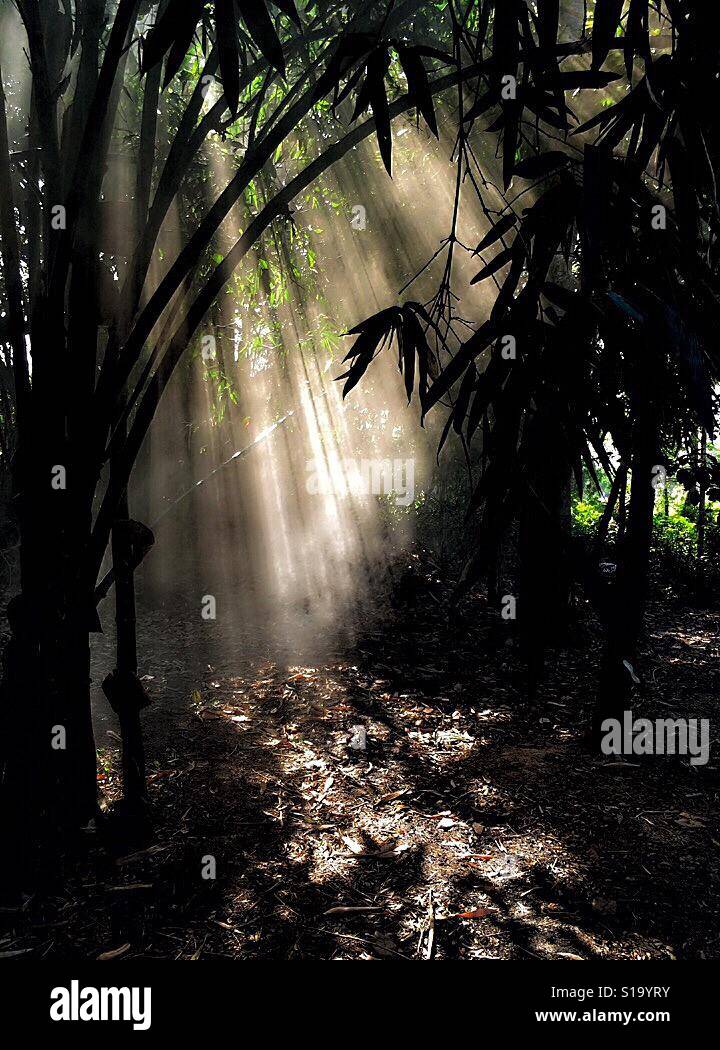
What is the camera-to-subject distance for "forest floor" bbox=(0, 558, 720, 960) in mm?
1996

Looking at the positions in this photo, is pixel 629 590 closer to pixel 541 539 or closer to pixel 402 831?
pixel 402 831

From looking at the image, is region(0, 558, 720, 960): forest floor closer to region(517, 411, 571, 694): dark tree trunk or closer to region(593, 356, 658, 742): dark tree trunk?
region(593, 356, 658, 742): dark tree trunk

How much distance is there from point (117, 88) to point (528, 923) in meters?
2.93

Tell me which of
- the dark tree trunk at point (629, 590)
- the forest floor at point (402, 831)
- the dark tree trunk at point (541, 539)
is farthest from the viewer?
the dark tree trunk at point (629, 590)

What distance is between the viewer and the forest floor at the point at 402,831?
78.6 inches

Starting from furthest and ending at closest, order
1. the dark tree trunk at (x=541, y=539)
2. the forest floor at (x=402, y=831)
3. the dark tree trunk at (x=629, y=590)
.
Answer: the dark tree trunk at (x=629, y=590) → the forest floor at (x=402, y=831) → the dark tree trunk at (x=541, y=539)

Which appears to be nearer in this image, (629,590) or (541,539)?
(541,539)

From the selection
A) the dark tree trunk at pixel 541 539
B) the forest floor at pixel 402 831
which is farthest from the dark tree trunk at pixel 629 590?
the dark tree trunk at pixel 541 539

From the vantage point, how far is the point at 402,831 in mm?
2619

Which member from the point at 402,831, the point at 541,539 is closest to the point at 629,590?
the point at 402,831

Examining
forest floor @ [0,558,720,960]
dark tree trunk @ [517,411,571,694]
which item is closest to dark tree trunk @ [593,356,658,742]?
forest floor @ [0,558,720,960]

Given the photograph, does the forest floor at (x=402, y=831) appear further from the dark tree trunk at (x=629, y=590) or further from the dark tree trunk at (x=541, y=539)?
the dark tree trunk at (x=541, y=539)
